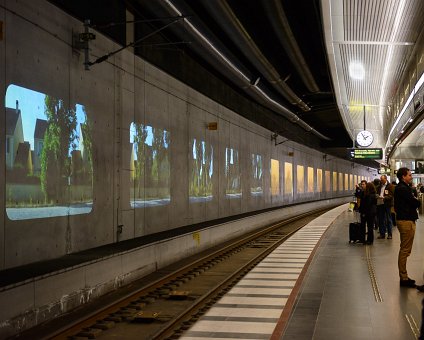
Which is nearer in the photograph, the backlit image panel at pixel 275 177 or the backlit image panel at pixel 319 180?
the backlit image panel at pixel 275 177

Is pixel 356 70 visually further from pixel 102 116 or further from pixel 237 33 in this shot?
pixel 102 116

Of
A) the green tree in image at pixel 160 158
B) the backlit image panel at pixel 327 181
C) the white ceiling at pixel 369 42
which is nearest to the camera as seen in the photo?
the white ceiling at pixel 369 42

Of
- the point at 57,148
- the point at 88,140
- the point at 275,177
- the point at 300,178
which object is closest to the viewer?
the point at 57,148

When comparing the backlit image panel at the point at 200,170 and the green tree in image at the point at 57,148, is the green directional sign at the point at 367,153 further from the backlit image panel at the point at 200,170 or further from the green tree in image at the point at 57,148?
the green tree in image at the point at 57,148

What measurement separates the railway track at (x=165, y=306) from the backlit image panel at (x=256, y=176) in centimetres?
1015

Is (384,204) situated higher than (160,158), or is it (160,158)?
(160,158)

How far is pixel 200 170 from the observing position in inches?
641

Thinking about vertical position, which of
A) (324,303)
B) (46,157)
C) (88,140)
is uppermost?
(88,140)

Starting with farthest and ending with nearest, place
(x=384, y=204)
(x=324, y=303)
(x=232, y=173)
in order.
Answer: (x=232, y=173)
(x=384, y=204)
(x=324, y=303)

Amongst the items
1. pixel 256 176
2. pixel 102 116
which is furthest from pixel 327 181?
pixel 102 116

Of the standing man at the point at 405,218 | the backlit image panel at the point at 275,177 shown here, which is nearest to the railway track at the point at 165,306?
the standing man at the point at 405,218

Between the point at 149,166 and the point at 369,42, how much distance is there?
5.87 m

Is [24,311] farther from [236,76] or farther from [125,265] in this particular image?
[236,76]

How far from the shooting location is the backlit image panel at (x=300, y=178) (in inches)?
1315
